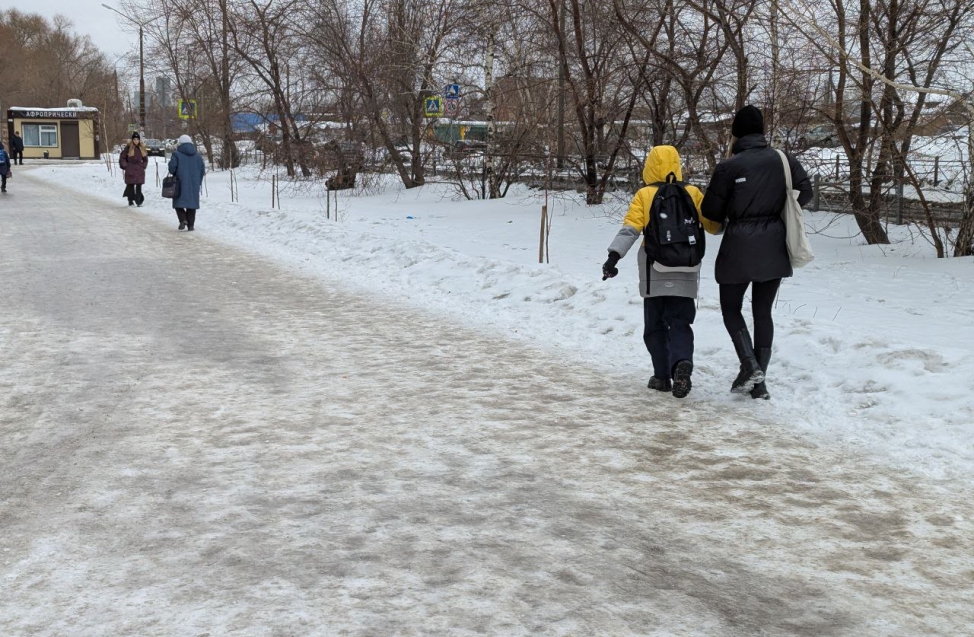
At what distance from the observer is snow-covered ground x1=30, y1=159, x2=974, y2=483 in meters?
5.52

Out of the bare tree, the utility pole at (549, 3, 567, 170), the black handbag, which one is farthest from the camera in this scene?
the utility pole at (549, 3, 567, 170)

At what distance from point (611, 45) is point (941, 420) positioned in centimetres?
1396

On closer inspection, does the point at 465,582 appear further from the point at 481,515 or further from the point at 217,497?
the point at 217,497

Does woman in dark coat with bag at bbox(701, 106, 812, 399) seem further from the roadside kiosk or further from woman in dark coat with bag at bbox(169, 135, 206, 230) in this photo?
the roadside kiosk

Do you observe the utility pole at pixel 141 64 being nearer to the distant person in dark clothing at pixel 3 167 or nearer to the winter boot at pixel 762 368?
the distant person in dark clothing at pixel 3 167

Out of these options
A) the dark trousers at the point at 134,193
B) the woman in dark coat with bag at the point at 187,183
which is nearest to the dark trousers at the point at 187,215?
the woman in dark coat with bag at the point at 187,183

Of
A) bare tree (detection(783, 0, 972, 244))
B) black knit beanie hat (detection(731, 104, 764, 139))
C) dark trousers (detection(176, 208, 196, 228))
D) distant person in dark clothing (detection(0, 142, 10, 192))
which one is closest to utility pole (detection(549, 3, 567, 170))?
bare tree (detection(783, 0, 972, 244))

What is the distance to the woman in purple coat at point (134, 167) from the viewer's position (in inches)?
874

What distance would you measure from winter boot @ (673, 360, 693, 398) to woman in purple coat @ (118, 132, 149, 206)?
18.8 meters

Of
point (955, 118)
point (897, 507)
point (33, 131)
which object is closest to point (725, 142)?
point (955, 118)

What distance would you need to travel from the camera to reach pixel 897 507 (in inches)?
165

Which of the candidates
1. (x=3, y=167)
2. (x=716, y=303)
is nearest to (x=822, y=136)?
(x=716, y=303)

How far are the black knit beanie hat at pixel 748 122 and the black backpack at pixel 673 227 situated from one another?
467mm

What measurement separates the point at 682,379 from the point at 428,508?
7.74ft
